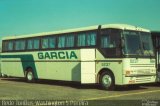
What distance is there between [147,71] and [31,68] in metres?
8.73

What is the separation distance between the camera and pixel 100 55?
2059cm

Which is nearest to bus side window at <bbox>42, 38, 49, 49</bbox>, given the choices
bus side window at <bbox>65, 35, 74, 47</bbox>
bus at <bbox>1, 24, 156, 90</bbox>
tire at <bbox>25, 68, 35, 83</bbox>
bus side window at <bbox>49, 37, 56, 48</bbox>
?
bus at <bbox>1, 24, 156, 90</bbox>

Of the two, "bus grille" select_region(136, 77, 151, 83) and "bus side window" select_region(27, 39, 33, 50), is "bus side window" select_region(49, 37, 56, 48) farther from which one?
"bus grille" select_region(136, 77, 151, 83)

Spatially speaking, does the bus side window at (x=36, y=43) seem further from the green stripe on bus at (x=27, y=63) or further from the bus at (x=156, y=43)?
the bus at (x=156, y=43)

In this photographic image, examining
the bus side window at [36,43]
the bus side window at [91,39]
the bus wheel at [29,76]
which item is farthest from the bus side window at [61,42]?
the bus wheel at [29,76]

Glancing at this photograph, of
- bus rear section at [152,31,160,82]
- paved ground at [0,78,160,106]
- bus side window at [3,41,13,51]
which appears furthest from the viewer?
bus side window at [3,41,13,51]

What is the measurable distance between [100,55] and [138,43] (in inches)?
78.6

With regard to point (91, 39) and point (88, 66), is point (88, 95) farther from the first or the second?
point (91, 39)

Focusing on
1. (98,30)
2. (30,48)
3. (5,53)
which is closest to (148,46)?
(98,30)

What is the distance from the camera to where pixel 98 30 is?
20.8m

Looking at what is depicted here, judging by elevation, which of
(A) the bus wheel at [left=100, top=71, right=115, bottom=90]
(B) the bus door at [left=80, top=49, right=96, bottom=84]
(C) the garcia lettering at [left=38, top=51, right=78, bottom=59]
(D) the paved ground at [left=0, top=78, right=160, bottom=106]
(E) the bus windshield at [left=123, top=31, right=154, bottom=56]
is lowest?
(D) the paved ground at [left=0, top=78, right=160, bottom=106]

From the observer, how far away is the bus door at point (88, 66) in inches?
820

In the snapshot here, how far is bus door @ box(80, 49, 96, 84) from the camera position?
2083cm

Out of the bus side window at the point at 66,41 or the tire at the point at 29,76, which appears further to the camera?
the tire at the point at 29,76
